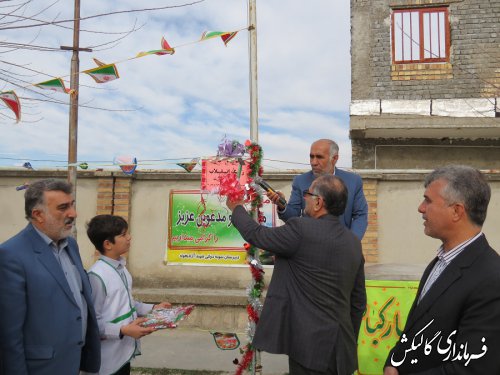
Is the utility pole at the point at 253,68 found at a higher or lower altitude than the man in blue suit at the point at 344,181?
higher

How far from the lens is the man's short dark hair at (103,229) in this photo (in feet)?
9.73

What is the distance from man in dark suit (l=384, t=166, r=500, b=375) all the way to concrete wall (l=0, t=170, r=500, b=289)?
17.8 feet

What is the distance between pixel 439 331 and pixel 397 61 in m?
11.2

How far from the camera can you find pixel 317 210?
2748 millimetres

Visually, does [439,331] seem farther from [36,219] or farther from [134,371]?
[134,371]

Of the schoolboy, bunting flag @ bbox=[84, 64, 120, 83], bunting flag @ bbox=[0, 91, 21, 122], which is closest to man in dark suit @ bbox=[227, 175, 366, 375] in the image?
the schoolboy

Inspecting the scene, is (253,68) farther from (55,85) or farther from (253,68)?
(55,85)

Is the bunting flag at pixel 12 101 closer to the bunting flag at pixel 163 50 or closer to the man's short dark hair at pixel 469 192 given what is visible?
the bunting flag at pixel 163 50

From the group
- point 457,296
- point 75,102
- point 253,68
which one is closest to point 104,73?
point 75,102

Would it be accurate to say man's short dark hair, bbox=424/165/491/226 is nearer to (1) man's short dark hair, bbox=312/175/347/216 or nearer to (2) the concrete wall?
(1) man's short dark hair, bbox=312/175/347/216

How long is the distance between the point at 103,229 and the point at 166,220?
15.5 feet

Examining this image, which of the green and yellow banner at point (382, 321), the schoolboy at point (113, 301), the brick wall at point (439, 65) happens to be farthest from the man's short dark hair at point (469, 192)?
the brick wall at point (439, 65)

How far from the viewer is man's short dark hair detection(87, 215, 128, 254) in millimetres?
2967

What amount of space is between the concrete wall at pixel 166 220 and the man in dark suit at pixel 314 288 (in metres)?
4.65
